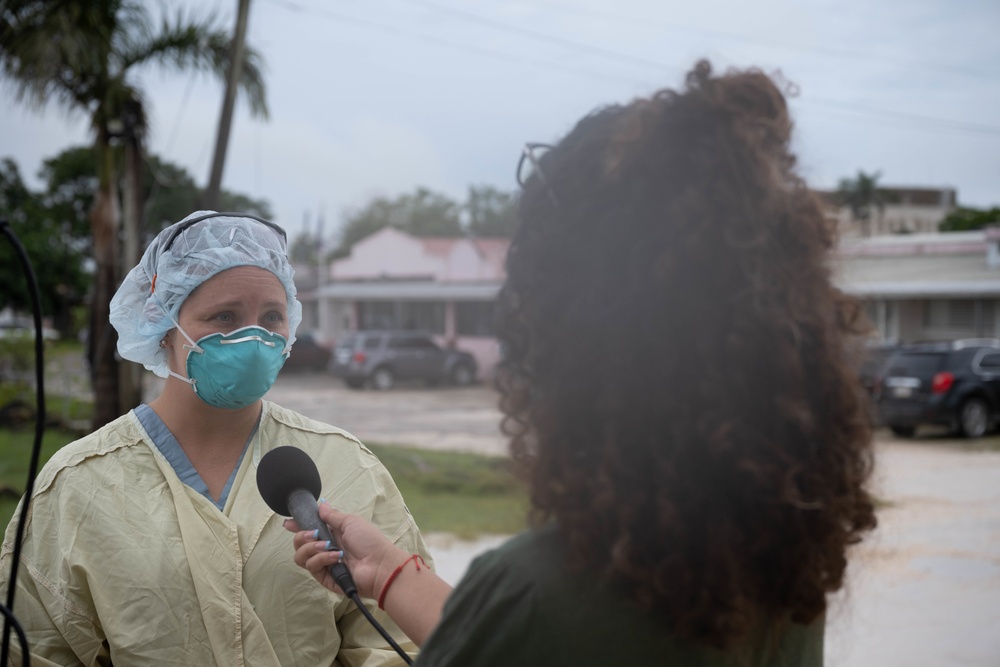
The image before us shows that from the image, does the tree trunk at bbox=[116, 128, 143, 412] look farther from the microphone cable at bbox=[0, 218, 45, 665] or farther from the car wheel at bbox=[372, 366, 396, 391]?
the car wheel at bbox=[372, 366, 396, 391]

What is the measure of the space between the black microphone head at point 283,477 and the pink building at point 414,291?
2850 centimetres

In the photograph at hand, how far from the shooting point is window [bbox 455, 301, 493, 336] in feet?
108

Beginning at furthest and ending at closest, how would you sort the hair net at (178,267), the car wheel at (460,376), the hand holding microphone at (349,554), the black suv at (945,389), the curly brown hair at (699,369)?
the car wheel at (460,376) → the black suv at (945,389) → the hair net at (178,267) → the hand holding microphone at (349,554) → the curly brown hair at (699,369)

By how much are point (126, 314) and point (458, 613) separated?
1.67m

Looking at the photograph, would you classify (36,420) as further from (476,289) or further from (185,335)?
(476,289)

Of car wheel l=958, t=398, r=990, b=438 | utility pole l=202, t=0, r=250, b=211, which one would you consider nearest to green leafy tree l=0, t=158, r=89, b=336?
utility pole l=202, t=0, r=250, b=211

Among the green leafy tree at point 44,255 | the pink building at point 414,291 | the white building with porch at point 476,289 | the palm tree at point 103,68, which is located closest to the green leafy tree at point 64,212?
the green leafy tree at point 44,255

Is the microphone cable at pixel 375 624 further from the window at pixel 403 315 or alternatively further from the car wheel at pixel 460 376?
the window at pixel 403 315

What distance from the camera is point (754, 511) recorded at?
48.5 inches

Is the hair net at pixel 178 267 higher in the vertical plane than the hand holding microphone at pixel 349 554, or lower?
higher

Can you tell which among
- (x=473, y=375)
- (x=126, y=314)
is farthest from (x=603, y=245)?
(x=473, y=375)

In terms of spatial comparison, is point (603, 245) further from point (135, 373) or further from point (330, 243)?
point (330, 243)

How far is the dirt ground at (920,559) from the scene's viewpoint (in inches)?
228

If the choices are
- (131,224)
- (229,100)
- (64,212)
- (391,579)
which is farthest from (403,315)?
(391,579)
